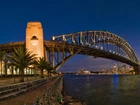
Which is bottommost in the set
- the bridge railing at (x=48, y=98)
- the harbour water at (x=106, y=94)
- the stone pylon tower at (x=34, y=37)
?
the harbour water at (x=106, y=94)

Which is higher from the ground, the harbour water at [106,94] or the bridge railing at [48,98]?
the bridge railing at [48,98]

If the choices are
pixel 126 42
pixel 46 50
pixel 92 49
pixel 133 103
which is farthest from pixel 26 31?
pixel 126 42

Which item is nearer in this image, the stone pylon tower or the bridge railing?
the bridge railing

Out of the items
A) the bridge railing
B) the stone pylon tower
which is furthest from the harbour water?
the stone pylon tower

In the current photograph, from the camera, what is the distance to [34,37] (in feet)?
288

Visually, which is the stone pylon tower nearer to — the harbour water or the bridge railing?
the harbour water

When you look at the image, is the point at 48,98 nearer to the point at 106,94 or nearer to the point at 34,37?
the point at 106,94

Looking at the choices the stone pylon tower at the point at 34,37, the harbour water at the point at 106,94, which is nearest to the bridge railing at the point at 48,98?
the harbour water at the point at 106,94

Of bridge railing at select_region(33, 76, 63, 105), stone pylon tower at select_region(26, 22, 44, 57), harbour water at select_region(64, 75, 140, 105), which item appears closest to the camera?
bridge railing at select_region(33, 76, 63, 105)

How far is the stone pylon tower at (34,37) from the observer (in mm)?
85188

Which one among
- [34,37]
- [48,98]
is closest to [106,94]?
[48,98]

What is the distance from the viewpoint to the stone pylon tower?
279 ft

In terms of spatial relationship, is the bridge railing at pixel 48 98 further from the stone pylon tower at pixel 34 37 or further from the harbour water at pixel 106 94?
the stone pylon tower at pixel 34 37

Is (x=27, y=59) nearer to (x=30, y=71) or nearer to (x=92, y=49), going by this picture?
(x=30, y=71)
